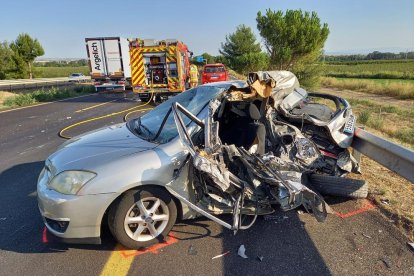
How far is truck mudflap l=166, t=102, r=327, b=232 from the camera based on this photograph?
119 inches

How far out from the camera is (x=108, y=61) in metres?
20.2

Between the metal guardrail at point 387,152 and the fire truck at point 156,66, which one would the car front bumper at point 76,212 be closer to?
the metal guardrail at point 387,152

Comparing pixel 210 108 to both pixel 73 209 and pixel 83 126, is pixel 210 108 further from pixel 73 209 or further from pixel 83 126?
pixel 83 126

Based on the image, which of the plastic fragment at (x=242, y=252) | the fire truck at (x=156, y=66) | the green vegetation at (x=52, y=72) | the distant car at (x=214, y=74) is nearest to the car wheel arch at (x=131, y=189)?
the plastic fragment at (x=242, y=252)

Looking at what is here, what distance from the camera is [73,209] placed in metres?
2.83

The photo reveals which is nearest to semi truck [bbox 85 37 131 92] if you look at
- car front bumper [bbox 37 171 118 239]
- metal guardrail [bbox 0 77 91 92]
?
metal guardrail [bbox 0 77 91 92]

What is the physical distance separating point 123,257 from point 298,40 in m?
22.8

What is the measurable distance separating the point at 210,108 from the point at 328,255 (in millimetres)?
1890

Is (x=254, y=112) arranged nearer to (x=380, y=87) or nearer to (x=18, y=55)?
(x=380, y=87)

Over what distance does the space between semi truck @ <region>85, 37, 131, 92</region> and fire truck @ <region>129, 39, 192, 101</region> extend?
209 inches

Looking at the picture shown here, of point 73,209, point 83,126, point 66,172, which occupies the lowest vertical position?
point 83,126

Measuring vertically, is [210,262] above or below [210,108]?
below

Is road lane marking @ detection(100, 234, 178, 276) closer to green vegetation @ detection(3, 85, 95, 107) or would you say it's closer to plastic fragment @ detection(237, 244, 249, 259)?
plastic fragment @ detection(237, 244, 249, 259)

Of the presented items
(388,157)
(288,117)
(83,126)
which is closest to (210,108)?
(288,117)
